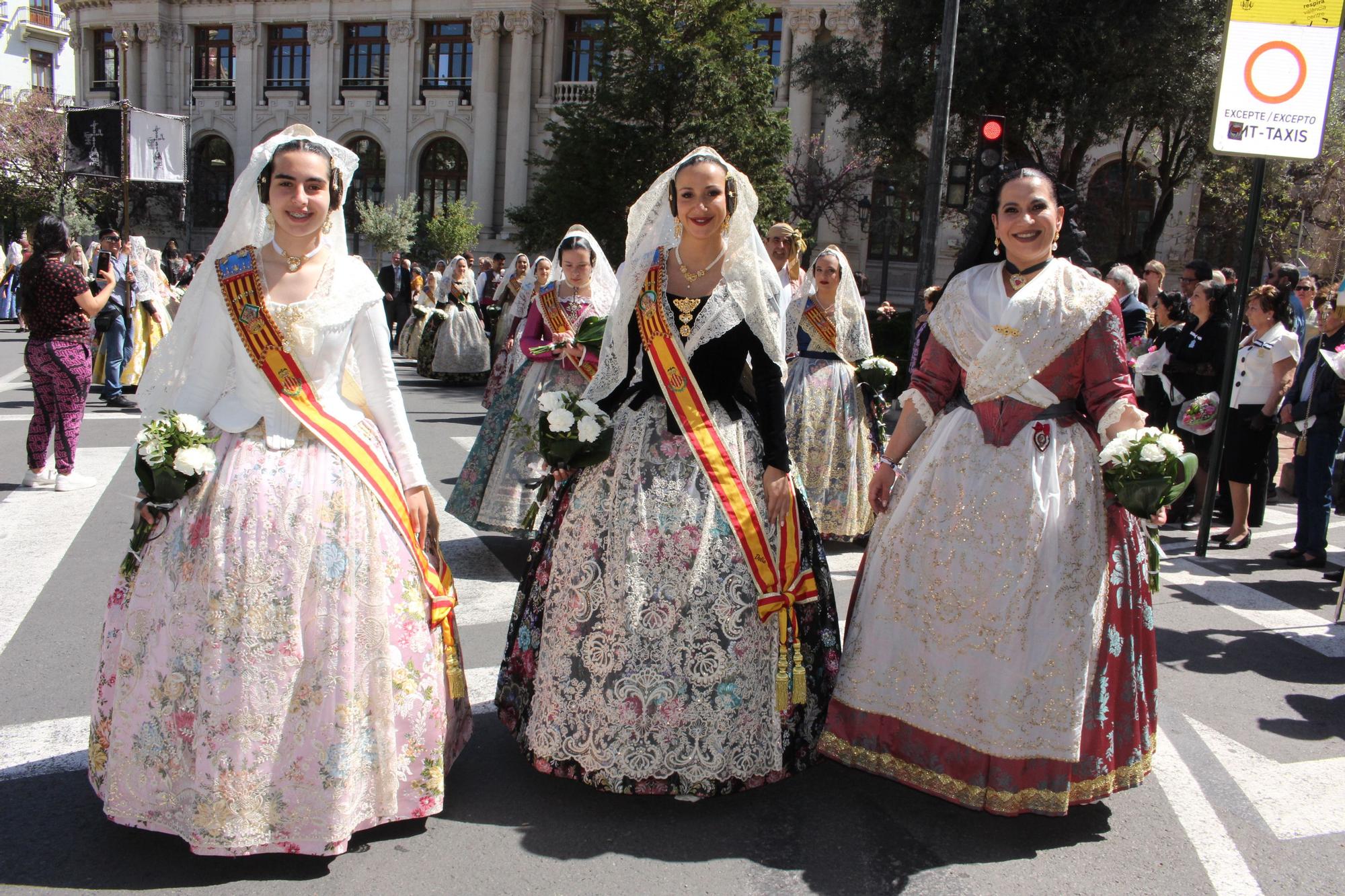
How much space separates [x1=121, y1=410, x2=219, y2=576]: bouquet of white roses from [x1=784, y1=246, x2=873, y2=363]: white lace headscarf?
459 cm

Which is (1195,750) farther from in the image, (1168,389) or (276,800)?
(1168,389)

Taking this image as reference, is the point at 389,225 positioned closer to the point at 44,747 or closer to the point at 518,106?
the point at 518,106

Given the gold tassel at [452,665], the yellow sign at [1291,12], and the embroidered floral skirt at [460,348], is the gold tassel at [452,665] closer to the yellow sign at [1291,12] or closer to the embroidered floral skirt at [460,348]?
the yellow sign at [1291,12]

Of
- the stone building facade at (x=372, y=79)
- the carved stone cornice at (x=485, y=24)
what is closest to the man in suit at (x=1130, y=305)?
the stone building facade at (x=372, y=79)

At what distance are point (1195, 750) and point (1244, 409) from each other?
14.5ft

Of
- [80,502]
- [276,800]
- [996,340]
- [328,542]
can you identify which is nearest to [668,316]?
[996,340]

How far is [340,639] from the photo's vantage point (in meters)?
2.83

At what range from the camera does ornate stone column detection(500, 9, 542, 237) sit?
38.1 m

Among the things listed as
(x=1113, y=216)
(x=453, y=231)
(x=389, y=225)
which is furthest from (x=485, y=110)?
(x=1113, y=216)

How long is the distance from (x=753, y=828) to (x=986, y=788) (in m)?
0.72

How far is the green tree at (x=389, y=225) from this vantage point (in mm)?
34188

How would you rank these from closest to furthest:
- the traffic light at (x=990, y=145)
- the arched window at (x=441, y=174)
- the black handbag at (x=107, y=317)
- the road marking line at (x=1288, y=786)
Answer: the road marking line at (x=1288, y=786), the traffic light at (x=990, y=145), the black handbag at (x=107, y=317), the arched window at (x=441, y=174)

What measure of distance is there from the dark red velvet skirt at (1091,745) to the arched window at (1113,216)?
2518cm

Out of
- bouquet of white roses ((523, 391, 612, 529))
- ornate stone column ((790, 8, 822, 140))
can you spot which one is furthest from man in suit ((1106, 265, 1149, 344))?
ornate stone column ((790, 8, 822, 140))
